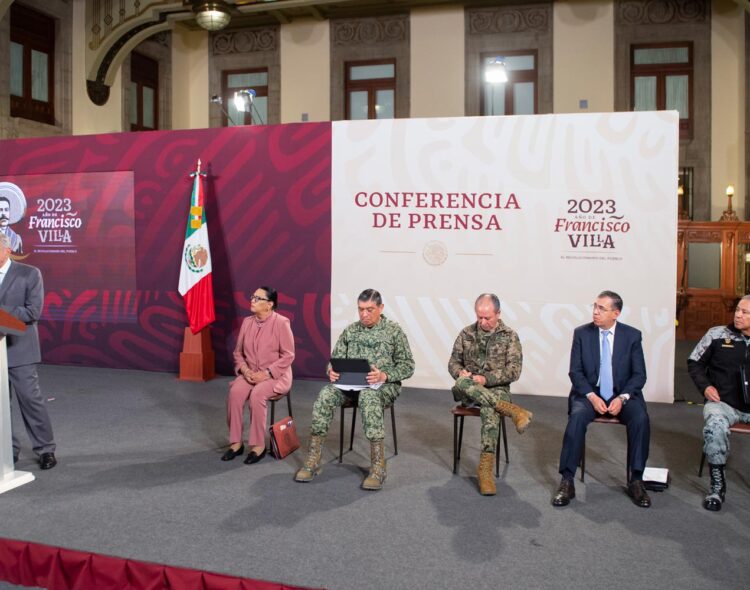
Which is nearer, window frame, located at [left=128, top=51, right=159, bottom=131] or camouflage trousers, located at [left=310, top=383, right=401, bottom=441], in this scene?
camouflage trousers, located at [left=310, top=383, right=401, bottom=441]

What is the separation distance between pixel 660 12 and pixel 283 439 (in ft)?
31.3

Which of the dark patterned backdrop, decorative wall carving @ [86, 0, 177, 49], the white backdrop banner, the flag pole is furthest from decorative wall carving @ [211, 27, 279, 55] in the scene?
the white backdrop banner

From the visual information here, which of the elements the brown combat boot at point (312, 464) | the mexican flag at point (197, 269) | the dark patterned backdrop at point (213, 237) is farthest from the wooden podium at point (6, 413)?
the dark patterned backdrop at point (213, 237)

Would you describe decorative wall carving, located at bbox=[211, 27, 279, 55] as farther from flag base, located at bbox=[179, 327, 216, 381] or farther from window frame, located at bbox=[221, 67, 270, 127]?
flag base, located at bbox=[179, 327, 216, 381]

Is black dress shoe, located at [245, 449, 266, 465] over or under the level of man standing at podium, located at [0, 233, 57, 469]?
under

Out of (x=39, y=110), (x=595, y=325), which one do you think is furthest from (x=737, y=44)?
(x=39, y=110)

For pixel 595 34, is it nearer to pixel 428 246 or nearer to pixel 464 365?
pixel 428 246

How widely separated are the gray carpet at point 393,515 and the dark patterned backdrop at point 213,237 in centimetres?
212

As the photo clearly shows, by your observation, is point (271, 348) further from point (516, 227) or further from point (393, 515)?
point (516, 227)

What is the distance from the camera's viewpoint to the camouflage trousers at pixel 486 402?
406cm

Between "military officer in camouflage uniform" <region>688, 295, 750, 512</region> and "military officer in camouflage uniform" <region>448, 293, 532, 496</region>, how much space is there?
944mm

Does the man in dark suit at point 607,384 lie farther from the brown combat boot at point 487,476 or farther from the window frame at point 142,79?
the window frame at point 142,79

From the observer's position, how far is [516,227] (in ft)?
21.3

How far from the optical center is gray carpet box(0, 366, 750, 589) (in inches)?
118
